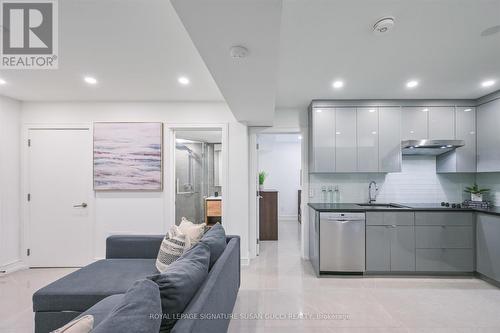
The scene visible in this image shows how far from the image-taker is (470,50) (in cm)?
229

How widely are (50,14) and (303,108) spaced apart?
11.2 feet

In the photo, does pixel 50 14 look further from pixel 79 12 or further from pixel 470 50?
pixel 470 50

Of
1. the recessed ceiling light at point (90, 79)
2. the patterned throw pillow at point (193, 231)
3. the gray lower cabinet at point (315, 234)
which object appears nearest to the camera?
the patterned throw pillow at point (193, 231)

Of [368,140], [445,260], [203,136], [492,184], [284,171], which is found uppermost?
[203,136]

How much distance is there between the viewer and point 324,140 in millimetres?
3791

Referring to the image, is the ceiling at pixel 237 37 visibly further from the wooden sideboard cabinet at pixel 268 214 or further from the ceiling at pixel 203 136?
the ceiling at pixel 203 136

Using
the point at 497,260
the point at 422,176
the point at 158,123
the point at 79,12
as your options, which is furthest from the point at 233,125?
the point at 497,260

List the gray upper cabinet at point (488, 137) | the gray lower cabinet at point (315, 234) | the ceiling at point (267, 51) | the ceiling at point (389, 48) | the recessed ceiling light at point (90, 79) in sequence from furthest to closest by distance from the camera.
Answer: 1. the gray lower cabinet at point (315, 234)
2. the gray upper cabinet at point (488, 137)
3. the recessed ceiling light at point (90, 79)
4. the ceiling at point (389, 48)
5. the ceiling at point (267, 51)

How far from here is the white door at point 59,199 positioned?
3793mm

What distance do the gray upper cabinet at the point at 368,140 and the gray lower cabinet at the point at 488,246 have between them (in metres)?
1.41

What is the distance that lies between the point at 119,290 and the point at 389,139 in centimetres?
390

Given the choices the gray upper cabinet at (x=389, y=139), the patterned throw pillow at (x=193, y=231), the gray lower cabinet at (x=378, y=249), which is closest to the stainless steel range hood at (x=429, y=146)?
the gray upper cabinet at (x=389, y=139)

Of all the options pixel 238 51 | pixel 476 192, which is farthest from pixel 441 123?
pixel 238 51

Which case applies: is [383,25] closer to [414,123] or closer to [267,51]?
[267,51]
